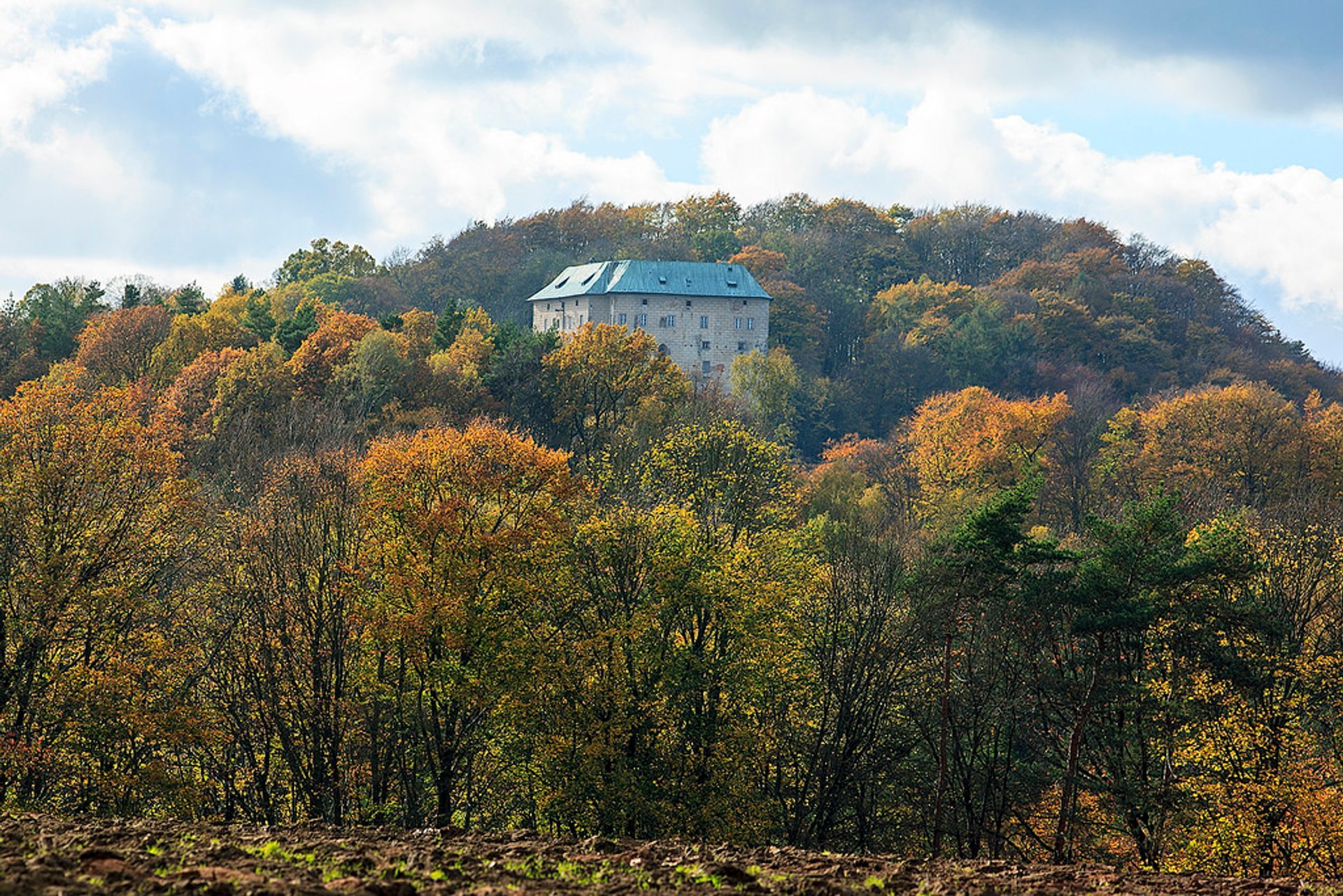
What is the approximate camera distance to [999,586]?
1192 inches

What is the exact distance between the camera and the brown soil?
1168 cm

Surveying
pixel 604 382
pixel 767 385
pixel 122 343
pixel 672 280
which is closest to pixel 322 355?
pixel 122 343

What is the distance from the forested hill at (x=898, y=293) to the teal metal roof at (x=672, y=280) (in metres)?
6.02

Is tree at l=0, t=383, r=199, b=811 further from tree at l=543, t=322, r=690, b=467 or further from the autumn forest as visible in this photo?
tree at l=543, t=322, r=690, b=467

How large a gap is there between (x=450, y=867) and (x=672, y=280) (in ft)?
301

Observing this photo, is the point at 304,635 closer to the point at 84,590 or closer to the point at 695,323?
the point at 84,590

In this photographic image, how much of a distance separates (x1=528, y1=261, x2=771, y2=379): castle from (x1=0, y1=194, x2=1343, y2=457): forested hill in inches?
201

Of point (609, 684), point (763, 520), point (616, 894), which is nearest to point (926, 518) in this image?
point (763, 520)

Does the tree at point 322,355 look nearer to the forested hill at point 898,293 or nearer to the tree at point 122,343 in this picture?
the tree at point 122,343

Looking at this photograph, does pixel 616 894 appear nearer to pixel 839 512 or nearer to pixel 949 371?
pixel 839 512

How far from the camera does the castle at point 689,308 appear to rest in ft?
333

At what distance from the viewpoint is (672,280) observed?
10294 cm

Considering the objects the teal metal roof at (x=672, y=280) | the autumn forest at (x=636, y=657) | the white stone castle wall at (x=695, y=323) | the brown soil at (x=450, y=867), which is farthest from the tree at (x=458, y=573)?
the teal metal roof at (x=672, y=280)

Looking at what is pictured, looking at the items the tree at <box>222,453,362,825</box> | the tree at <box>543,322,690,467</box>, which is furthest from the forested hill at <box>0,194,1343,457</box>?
the tree at <box>222,453,362,825</box>
